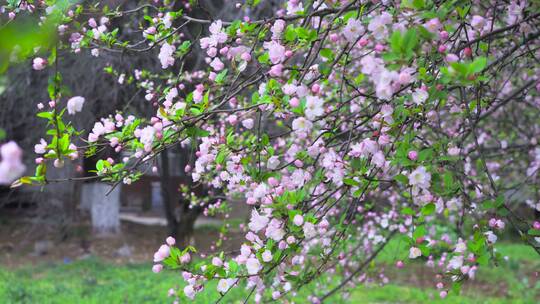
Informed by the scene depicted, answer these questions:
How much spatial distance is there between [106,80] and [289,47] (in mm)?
4858

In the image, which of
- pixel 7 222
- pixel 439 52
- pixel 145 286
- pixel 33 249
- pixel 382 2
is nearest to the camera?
pixel 439 52

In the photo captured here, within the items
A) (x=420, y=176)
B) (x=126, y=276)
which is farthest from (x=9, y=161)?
(x=126, y=276)

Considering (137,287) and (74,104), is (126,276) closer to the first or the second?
(137,287)

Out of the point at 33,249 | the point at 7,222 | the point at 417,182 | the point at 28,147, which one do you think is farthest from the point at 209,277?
the point at 7,222

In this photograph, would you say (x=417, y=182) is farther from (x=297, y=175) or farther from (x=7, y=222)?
(x=7, y=222)

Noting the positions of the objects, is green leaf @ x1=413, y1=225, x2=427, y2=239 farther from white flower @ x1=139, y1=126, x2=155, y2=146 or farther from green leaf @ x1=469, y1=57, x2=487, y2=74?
white flower @ x1=139, y1=126, x2=155, y2=146

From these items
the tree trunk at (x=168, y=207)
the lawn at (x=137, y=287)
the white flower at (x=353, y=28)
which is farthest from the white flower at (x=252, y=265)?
the tree trunk at (x=168, y=207)

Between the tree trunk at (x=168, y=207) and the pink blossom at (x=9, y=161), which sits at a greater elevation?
the tree trunk at (x=168, y=207)

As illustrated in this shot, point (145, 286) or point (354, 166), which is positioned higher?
point (354, 166)

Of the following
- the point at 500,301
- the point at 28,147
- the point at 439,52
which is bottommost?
the point at 500,301

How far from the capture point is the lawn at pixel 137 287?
589 cm

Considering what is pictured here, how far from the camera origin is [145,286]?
6879mm

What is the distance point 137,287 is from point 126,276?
105cm

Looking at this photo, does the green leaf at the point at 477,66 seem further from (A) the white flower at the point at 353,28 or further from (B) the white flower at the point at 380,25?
(A) the white flower at the point at 353,28
